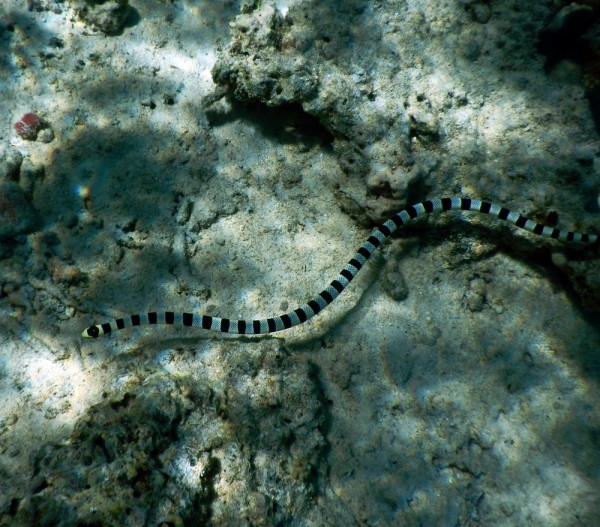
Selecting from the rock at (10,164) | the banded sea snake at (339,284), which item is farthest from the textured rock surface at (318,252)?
the banded sea snake at (339,284)

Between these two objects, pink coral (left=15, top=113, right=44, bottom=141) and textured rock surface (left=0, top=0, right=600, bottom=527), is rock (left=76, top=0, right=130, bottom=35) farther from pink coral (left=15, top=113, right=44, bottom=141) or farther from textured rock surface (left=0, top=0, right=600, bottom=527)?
pink coral (left=15, top=113, right=44, bottom=141)

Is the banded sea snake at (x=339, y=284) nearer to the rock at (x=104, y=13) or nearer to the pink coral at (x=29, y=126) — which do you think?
the pink coral at (x=29, y=126)

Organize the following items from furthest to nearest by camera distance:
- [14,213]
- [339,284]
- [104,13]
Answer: [104,13]
[339,284]
[14,213]

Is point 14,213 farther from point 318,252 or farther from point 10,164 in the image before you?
point 318,252

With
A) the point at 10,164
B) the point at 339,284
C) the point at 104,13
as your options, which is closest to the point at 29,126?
the point at 10,164

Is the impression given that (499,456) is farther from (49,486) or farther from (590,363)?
(49,486)
